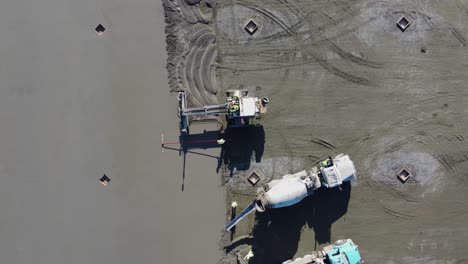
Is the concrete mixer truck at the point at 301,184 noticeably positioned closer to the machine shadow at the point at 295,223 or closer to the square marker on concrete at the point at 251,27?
the machine shadow at the point at 295,223

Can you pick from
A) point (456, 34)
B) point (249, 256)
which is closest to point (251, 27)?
point (456, 34)

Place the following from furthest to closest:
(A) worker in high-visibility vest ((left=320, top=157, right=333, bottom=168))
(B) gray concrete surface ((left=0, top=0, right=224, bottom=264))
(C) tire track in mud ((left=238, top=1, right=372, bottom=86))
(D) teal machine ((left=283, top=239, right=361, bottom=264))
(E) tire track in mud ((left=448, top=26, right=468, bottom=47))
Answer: (E) tire track in mud ((left=448, top=26, right=468, bottom=47)) → (C) tire track in mud ((left=238, top=1, right=372, bottom=86)) → (B) gray concrete surface ((left=0, top=0, right=224, bottom=264)) → (A) worker in high-visibility vest ((left=320, top=157, right=333, bottom=168)) → (D) teal machine ((left=283, top=239, right=361, bottom=264))

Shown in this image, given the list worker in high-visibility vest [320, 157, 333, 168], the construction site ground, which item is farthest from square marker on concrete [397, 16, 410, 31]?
worker in high-visibility vest [320, 157, 333, 168]

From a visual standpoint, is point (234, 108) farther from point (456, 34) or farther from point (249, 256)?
point (456, 34)

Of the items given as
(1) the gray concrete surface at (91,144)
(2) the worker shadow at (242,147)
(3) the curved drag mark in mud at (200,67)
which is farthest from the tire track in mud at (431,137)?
(1) the gray concrete surface at (91,144)

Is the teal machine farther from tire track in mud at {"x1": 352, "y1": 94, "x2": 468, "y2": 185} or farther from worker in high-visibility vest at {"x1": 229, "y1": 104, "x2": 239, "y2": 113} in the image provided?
worker in high-visibility vest at {"x1": 229, "y1": 104, "x2": 239, "y2": 113}

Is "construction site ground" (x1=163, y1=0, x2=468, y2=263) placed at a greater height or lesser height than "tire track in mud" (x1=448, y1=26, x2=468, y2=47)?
lesser
